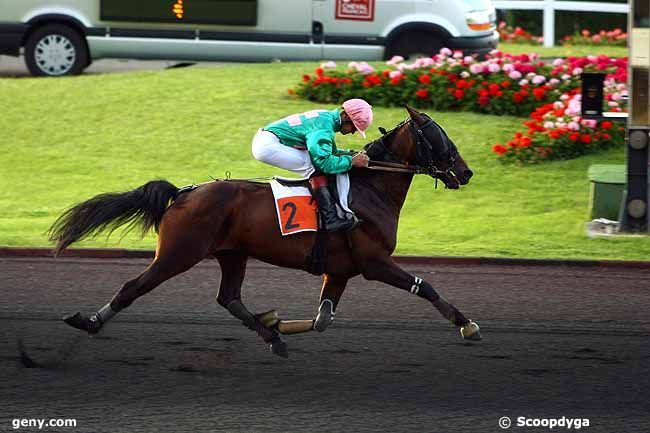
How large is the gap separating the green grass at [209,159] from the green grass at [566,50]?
516cm

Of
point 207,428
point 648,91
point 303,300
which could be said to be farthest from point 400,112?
point 207,428

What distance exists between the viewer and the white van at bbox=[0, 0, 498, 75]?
18.1 metres

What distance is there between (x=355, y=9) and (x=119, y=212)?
10165mm

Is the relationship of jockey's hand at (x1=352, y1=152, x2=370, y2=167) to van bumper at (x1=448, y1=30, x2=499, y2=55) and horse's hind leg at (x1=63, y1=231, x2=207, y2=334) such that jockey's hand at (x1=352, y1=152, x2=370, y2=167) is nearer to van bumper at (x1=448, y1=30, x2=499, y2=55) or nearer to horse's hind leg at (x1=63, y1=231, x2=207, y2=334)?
horse's hind leg at (x1=63, y1=231, x2=207, y2=334)

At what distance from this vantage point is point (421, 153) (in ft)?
28.1

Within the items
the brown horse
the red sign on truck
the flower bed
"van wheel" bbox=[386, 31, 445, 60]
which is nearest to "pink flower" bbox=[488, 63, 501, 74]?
the flower bed

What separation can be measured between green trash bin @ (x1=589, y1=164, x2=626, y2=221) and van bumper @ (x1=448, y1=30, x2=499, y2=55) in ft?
17.1

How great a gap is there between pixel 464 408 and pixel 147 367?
206 cm

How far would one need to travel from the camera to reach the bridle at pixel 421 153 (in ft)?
28.1

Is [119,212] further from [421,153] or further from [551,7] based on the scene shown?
[551,7]

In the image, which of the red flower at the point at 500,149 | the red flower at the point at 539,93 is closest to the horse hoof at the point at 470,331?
the red flower at the point at 500,149

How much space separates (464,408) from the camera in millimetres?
7164

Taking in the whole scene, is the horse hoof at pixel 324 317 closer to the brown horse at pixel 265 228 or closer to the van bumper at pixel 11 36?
the brown horse at pixel 265 228

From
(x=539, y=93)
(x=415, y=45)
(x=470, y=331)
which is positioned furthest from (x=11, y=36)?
(x=470, y=331)
